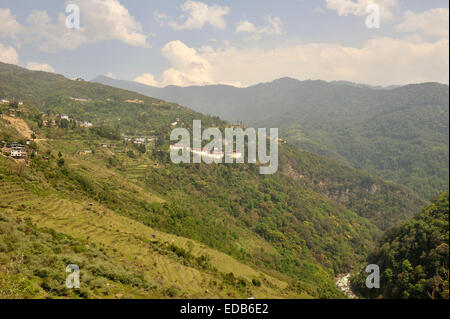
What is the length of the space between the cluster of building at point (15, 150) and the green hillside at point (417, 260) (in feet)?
211

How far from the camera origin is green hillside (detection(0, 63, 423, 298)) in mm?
21859

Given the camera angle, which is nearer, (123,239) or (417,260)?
(123,239)

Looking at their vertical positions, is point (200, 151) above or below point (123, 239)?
above

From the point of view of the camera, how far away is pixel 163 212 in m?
47.9

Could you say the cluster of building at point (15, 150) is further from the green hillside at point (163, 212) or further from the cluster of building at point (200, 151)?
the cluster of building at point (200, 151)

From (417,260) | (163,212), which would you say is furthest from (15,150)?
(417,260)

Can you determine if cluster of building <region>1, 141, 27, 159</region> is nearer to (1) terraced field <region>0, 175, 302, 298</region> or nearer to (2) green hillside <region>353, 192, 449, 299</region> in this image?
(1) terraced field <region>0, 175, 302, 298</region>

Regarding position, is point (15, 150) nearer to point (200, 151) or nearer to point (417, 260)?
point (200, 151)

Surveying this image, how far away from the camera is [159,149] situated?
87.6m

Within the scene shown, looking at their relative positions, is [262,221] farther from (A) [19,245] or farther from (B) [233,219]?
(A) [19,245]

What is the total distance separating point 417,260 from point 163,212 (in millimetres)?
51757

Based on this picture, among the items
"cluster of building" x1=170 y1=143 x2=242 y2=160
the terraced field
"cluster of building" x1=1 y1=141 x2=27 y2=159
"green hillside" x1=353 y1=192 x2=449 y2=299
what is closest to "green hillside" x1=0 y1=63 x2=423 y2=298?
the terraced field

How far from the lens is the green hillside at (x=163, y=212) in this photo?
71.7 ft

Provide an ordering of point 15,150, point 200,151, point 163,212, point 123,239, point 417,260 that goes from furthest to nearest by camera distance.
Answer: point 200,151 → point 417,260 → point 163,212 → point 15,150 → point 123,239
